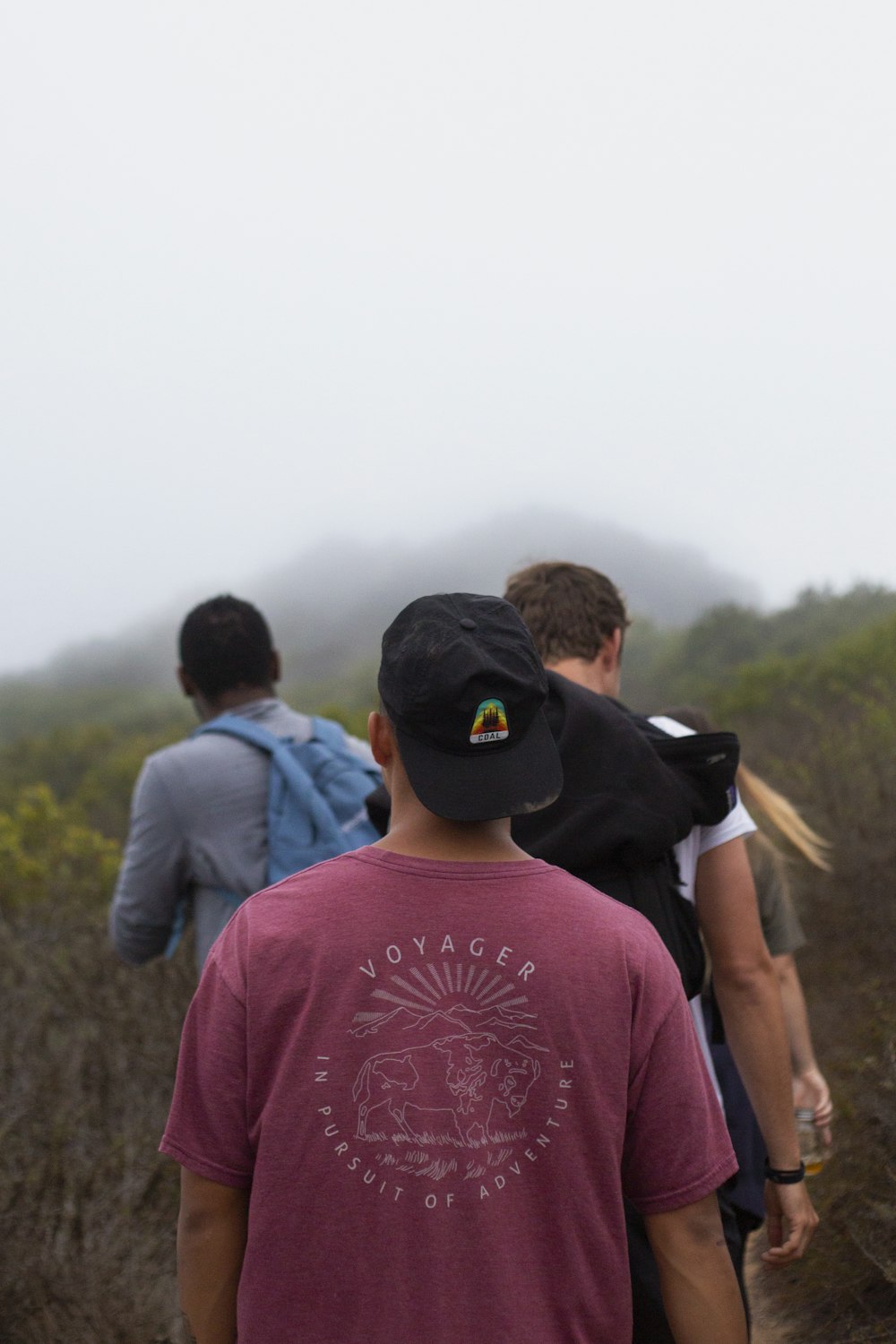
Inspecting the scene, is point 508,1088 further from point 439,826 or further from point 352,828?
point 352,828

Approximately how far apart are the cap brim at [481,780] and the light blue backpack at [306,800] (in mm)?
1238

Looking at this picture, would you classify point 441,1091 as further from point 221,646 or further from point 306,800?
point 221,646

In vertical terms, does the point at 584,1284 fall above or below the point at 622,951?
below

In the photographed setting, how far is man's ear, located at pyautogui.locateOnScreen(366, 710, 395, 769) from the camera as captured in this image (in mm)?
1484

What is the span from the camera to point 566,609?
220 centimetres

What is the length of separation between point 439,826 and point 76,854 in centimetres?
722

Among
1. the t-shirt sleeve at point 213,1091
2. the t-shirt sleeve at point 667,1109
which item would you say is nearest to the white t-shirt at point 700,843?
the t-shirt sleeve at point 667,1109

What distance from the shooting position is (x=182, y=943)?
207 inches

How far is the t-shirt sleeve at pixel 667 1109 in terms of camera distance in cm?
137

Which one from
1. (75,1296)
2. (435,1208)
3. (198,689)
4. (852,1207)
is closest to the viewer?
(435,1208)

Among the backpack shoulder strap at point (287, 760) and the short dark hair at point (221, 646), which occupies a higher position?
the short dark hair at point (221, 646)

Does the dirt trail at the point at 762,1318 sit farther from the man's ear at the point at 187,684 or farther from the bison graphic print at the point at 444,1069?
the bison graphic print at the point at 444,1069

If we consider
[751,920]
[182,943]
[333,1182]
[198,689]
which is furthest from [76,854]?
[333,1182]

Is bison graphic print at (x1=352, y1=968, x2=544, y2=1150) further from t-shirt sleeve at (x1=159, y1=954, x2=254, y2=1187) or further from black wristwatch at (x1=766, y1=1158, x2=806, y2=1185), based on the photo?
black wristwatch at (x1=766, y1=1158, x2=806, y2=1185)
